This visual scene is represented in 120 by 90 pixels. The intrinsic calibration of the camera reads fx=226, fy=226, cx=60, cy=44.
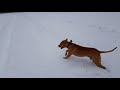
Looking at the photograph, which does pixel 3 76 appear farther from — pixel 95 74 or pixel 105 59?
pixel 105 59

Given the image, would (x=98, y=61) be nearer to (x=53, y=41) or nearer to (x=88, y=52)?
(x=88, y=52)

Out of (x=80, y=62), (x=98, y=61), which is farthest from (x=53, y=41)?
(x=98, y=61)

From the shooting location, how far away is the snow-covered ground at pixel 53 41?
4.65 ft

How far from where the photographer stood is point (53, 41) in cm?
187

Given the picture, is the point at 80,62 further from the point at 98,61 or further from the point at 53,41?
the point at 53,41

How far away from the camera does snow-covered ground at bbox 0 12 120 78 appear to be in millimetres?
1416

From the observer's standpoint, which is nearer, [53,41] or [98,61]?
[98,61]

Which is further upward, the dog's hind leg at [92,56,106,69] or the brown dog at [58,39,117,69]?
the brown dog at [58,39,117,69]

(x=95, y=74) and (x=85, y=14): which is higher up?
(x=85, y=14)

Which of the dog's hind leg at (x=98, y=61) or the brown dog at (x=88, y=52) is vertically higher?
the brown dog at (x=88, y=52)

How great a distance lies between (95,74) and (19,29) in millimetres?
976

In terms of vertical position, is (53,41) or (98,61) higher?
(53,41)

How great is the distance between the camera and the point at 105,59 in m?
1.57
